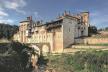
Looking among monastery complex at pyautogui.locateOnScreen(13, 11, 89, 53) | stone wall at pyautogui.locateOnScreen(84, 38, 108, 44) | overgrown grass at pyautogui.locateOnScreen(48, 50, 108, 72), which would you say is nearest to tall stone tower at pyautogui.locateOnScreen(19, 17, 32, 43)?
monastery complex at pyautogui.locateOnScreen(13, 11, 89, 53)

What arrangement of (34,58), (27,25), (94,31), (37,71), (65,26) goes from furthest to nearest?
1. (27,25)
2. (94,31)
3. (65,26)
4. (34,58)
5. (37,71)

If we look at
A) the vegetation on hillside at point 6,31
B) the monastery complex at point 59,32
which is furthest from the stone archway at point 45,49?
the vegetation on hillside at point 6,31

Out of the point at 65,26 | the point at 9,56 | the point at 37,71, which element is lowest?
the point at 37,71

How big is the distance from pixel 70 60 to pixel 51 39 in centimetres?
1223

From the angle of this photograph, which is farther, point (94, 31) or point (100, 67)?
point (94, 31)

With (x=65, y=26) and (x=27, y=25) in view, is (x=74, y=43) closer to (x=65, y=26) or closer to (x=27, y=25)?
(x=65, y=26)

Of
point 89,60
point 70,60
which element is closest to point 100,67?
point 89,60

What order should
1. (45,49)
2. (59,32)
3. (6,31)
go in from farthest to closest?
(6,31) → (45,49) → (59,32)

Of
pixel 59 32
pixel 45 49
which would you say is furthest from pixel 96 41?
pixel 45 49

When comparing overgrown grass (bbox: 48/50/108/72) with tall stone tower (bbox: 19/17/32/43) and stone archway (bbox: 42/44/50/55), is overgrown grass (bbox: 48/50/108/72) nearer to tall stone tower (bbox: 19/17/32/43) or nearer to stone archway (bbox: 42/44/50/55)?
stone archway (bbox: 42/44/50/55)

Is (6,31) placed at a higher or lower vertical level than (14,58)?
higher

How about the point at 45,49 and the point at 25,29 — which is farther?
the point at 25,29

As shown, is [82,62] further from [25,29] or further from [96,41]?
[25,29]

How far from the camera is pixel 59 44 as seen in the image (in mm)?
53281
